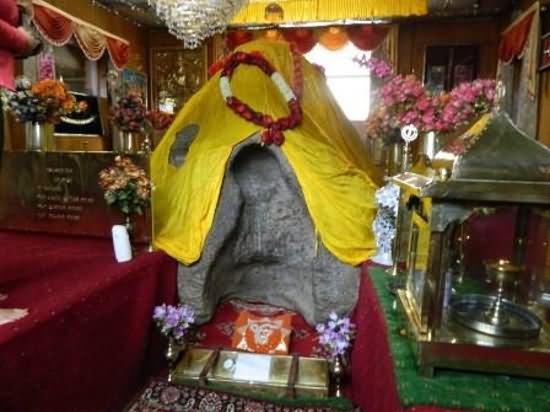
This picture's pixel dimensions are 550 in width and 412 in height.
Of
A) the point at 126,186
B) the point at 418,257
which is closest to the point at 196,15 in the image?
the point at 126,186

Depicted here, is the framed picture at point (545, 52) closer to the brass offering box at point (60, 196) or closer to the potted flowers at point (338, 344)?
the potted flowers at point (338, 344)

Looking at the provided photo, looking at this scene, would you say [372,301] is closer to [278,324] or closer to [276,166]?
[278,324]

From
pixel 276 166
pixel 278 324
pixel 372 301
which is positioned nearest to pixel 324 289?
pixel 278 324

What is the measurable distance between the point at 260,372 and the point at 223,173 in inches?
43.1

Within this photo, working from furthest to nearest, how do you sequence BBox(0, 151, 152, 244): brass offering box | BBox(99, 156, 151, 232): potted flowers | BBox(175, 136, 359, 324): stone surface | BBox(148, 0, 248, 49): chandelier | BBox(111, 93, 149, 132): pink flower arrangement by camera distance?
1. BBox(148, 0, 248, 49): chandelier
2. BBox(111, 93, 149, 132): pink flower arrangement
3. BBox(175, 136, 359, 324): stone surface
4. BBox(0, 151, 152, 244): brass offering box
5. BBox(99, 156, 151, 232): potted flowers

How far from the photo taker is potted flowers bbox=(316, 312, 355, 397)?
193 cm

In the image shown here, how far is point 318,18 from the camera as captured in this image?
16.3 ft

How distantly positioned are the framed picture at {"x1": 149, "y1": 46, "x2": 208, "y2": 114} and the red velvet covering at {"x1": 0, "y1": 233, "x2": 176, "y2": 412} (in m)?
3.92

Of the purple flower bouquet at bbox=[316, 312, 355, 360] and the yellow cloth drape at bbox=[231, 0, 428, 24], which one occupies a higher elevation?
the yellow cloth drape at bbox=[231, 0, 428, 24]

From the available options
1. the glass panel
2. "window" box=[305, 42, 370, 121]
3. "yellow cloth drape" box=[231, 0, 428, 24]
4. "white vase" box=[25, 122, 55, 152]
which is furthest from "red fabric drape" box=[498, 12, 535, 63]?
"white vase" box=[25, 122, 55, 152]

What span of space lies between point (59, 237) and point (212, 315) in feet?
3.38

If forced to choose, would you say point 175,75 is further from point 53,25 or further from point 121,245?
point 121,245

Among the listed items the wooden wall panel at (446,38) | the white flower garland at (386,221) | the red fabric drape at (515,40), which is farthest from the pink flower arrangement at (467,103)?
the wooden wall panel at (446,38)

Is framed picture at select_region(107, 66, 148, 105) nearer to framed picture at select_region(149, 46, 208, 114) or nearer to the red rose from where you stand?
framed picture at select_region(149, 46, 208, 114)
